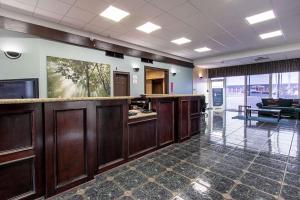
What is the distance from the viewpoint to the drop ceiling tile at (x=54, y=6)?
339 cm

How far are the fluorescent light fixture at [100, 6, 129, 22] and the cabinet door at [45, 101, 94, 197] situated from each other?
8.64 feet

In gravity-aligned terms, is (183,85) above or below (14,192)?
above

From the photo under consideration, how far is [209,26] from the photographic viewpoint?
189 inches

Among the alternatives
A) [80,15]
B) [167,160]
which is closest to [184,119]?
[167,160]

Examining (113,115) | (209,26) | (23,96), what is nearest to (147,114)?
(113,115)

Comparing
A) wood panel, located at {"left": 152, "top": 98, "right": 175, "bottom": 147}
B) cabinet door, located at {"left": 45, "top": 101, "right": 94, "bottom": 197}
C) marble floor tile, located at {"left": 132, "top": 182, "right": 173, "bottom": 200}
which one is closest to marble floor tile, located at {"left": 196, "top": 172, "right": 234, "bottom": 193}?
marble floor tile, located at {"left": 132, "top": 182, "right": 173, "bottom": 200}

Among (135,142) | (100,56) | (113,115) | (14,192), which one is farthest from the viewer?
(100,56)

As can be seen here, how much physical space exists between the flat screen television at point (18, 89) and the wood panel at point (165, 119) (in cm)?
279

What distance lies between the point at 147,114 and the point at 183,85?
642cm

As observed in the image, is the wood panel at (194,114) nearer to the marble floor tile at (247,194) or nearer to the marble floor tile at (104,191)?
the marble floor tile at (247,194)

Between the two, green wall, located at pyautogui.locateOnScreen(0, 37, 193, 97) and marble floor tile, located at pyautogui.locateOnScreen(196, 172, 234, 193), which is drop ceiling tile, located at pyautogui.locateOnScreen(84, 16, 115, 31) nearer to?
green wall, located at pyautogui.locateOnScreen(0, 37, 193, 97)

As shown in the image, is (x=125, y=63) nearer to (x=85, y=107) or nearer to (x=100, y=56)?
(x=100, y=56)

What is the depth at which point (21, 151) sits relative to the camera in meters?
1.80

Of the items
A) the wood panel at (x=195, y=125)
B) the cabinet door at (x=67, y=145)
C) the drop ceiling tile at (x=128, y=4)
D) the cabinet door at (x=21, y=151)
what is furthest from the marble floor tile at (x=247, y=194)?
the drop ceiling tile at (x=128, y=4)
